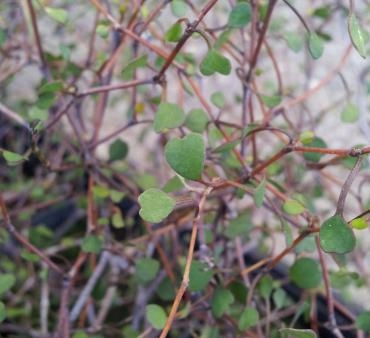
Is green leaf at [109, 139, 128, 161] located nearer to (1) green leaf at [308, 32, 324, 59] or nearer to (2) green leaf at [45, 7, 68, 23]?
(2) green leaf at [45, 7, 68, 23]

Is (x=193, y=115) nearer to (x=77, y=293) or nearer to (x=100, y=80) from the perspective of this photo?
(x=100, y=80)

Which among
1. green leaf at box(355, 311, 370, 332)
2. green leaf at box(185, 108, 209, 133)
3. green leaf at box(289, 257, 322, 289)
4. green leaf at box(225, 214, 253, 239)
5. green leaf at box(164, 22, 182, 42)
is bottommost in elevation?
green leaf at box(355, 311, 370, 332)

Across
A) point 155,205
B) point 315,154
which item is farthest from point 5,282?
point 315,154

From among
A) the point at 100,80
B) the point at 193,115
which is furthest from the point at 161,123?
the point at 100,80

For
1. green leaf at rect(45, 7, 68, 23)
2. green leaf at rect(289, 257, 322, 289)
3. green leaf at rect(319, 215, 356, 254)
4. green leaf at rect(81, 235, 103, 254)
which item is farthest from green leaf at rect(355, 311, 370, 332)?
green leaf at rect(45, 7, 68, 23)

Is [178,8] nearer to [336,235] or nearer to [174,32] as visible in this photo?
[174,32]

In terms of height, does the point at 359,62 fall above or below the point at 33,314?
above
